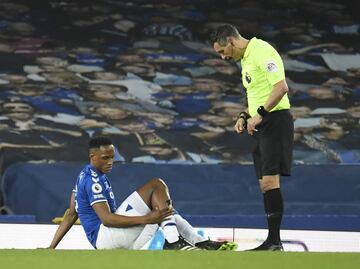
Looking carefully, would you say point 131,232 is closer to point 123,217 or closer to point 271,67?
point 123,217

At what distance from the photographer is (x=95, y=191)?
21.5ft

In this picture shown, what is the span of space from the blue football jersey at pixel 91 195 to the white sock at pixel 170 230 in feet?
1.36

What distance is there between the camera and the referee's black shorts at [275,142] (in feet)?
20.7

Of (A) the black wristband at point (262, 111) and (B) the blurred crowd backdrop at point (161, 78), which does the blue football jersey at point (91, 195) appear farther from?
(B) the blurred crowd backdrop at point (161, 78)

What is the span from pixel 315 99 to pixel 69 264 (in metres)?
7.71

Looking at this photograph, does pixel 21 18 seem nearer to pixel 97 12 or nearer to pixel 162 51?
pixel 97 12

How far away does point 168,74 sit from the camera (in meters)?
12.3

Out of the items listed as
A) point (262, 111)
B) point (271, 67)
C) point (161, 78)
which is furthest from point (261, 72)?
point (161, 78)

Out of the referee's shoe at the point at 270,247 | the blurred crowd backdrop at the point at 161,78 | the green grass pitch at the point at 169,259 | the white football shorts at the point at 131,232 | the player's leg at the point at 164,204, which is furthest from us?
the blurred crowd backdrop at the point at 161,78

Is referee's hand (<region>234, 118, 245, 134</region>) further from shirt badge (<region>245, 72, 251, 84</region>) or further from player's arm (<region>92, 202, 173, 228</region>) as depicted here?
player's arm (<region>92, 202, 173, 228</region>)

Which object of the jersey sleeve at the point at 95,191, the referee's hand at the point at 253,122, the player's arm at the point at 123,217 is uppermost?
the referee's hand at the point at 253,122

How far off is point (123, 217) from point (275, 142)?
40.6 inches

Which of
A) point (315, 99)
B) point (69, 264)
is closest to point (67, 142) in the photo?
point (315, 99)

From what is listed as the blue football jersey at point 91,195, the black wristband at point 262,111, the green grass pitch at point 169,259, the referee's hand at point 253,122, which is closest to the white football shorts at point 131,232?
the blue football jersey at point 91,195
